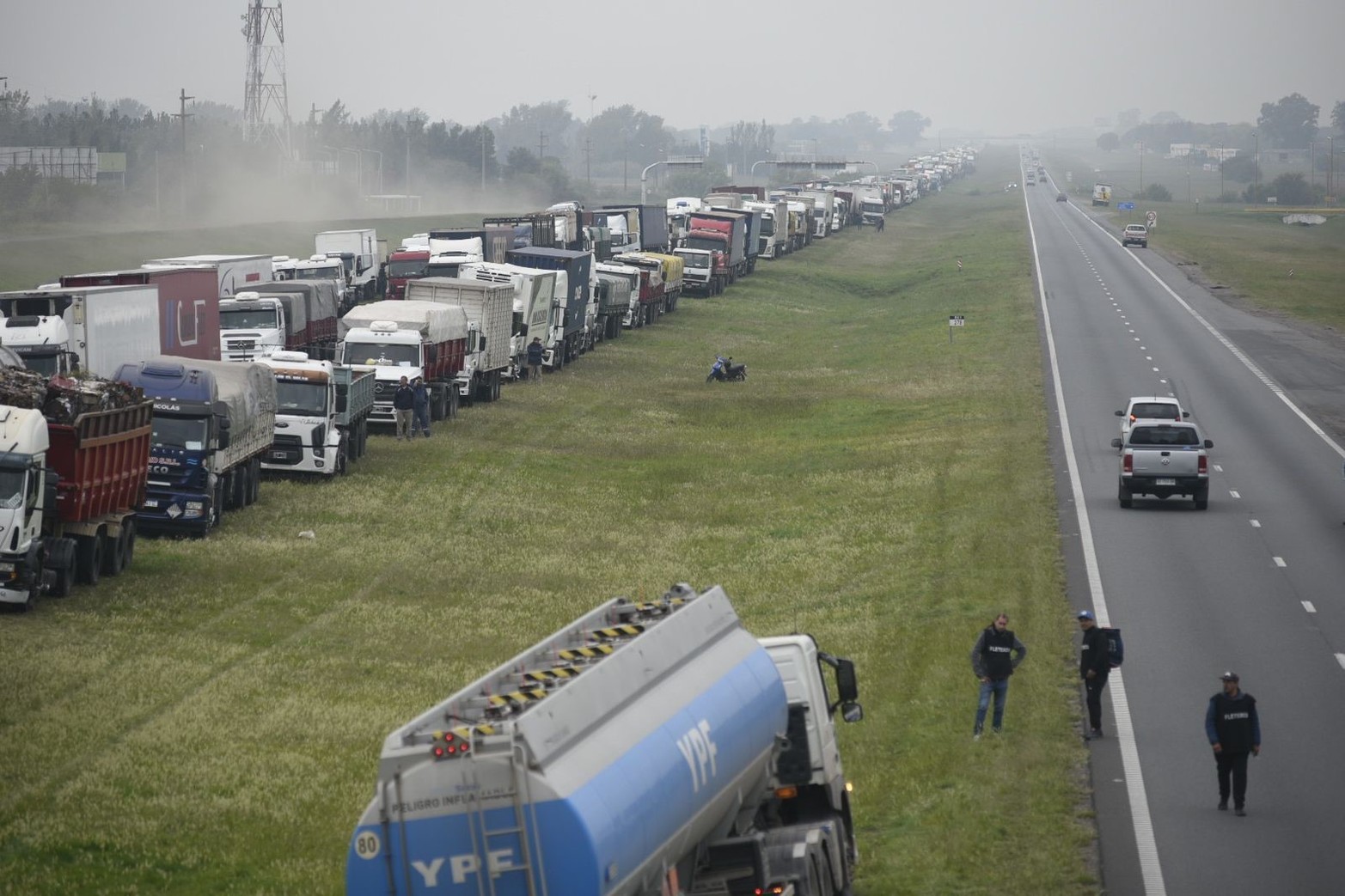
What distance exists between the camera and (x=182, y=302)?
4638 cm

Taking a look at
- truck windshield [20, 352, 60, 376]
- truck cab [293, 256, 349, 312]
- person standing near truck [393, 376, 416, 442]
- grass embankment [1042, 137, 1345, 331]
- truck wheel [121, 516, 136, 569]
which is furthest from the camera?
grass embankment [1042, 137, 1345, 331]

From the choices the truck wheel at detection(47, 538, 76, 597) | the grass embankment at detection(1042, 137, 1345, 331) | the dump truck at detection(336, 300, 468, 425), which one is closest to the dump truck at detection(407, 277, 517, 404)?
the dump truck at detection(336, 300, 468, 425)

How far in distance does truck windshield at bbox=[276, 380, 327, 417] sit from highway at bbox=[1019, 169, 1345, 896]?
16735 millimetres

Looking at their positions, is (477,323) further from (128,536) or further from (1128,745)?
(1128,745)

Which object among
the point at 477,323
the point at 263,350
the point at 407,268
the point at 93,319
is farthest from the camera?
the point at 407,268

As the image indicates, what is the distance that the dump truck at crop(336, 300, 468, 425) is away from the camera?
161ft

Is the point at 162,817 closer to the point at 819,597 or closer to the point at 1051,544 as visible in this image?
the point at 819,597

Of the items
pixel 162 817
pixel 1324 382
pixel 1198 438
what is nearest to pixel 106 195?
pixel 1324 382

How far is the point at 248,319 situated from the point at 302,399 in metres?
14.0

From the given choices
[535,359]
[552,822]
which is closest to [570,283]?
[535,359]

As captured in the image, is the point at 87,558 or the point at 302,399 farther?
the point at 302,399

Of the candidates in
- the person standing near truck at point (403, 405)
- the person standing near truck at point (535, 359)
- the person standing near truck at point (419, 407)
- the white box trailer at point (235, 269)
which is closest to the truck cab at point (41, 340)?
the person standing near truck at point (403, 405)

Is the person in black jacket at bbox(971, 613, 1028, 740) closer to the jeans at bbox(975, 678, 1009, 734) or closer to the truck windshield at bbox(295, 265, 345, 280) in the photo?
the jeans at bbox(975, 678, 1009, 734)

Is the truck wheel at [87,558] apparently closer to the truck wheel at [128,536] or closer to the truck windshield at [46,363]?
the truck wheel at [128,536]
